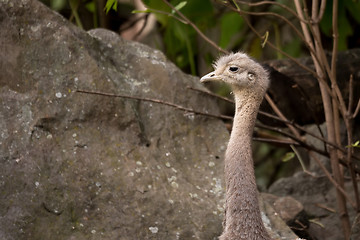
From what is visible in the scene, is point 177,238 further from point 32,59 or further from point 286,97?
point 286,97

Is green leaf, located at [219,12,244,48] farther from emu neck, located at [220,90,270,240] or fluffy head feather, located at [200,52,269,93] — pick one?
emu neck, located at [220,90,270,240]

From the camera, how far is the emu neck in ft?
10.7

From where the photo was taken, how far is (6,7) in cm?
400

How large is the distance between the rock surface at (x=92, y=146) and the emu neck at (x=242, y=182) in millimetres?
514

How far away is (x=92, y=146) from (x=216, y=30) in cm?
375

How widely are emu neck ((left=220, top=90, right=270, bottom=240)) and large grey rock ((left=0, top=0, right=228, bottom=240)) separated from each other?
1.70 ft

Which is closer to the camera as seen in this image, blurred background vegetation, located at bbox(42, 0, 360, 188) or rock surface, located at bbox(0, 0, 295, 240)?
rock surface, located at bbox(0, 0, 295, 240)

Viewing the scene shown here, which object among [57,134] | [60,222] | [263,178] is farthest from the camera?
[263,178]

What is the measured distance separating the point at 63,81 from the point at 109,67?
406 millimetres

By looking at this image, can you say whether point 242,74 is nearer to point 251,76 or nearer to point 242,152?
point 251,76

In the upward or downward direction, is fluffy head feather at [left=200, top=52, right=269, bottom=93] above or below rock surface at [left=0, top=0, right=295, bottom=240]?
above

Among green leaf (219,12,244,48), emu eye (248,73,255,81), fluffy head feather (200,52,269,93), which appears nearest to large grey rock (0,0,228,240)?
fluffy head feather (200,52,269,93)

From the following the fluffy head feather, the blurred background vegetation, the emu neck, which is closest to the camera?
the emu neck

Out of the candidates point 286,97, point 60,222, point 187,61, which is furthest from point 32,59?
point 187,61
